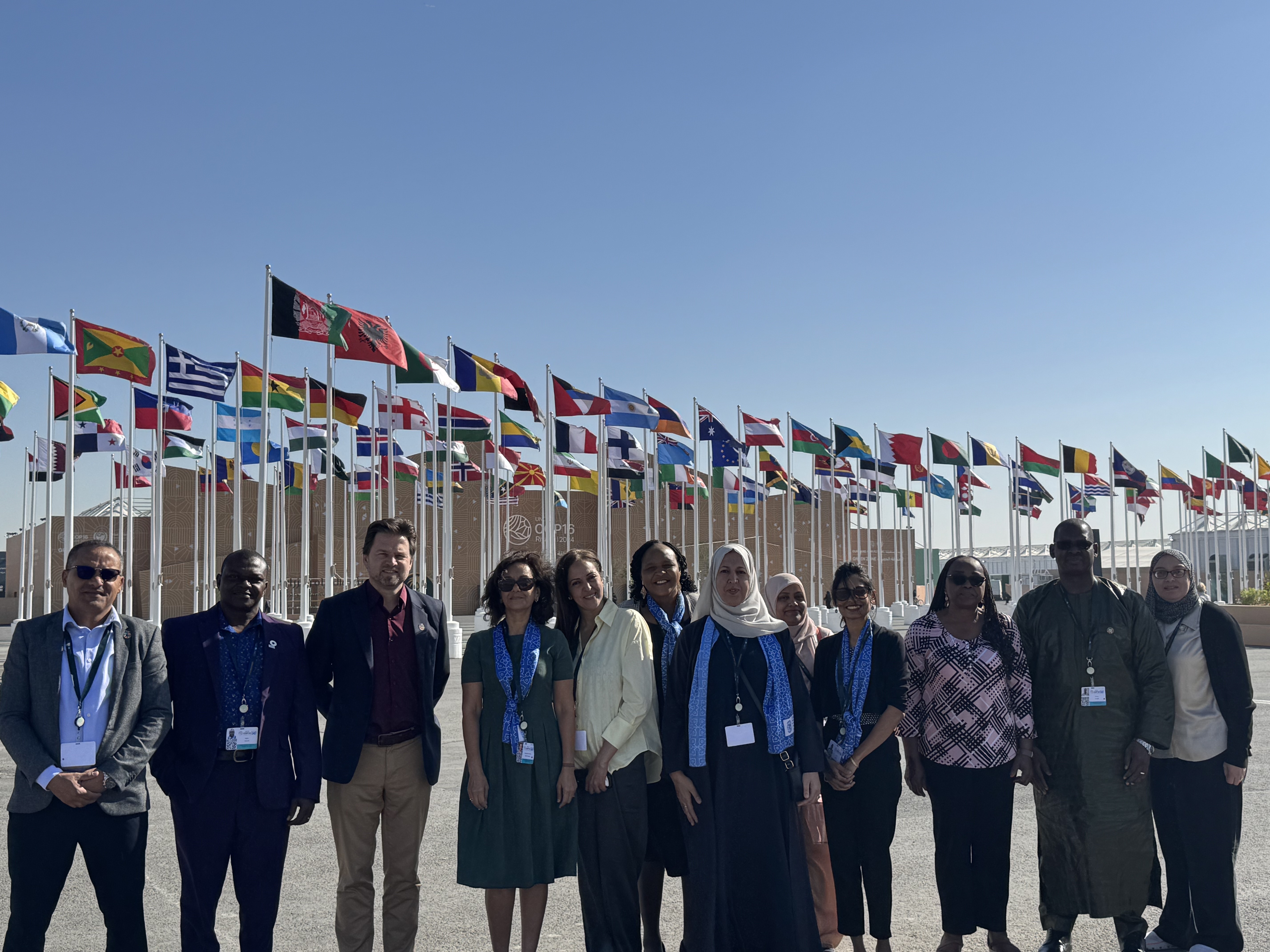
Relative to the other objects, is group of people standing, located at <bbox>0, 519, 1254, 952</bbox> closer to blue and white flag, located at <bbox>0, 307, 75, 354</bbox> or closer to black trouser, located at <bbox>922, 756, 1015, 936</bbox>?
black trouser, located at <bbox>922, 756, 1015, 936</bbox>

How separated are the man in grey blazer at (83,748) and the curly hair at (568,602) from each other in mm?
1704

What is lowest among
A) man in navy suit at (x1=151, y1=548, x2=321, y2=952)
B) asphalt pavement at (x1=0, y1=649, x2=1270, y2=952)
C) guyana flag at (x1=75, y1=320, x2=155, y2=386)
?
asphalt pavement at (x1=0, y1=649, x2=1270, y2=952)

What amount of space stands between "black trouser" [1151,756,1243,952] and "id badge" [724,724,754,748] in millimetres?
2022

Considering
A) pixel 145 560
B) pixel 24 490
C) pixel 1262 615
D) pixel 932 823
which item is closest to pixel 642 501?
pixel 145 560

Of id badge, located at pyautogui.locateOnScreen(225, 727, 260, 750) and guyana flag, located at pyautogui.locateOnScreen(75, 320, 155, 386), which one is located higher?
guyana flag, located at pyautogui.locateOnScreen(75, 320, 155, 386)

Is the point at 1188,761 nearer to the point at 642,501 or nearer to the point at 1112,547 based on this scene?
the point at 1112,547

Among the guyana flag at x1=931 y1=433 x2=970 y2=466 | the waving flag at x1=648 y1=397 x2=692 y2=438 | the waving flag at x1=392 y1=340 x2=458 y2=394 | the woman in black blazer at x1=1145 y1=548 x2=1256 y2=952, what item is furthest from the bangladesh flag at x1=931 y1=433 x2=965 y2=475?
the woman in black blazer at x1=1145 y1=548 x2=1256 y2=952

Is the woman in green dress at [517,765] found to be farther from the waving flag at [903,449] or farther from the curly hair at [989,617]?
the waving flag at [903,449]

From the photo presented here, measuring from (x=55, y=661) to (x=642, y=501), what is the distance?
49855mm

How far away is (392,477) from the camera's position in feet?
74.1

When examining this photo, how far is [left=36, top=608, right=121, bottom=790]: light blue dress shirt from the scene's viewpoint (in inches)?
160

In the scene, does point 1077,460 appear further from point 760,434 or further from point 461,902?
point 461,902

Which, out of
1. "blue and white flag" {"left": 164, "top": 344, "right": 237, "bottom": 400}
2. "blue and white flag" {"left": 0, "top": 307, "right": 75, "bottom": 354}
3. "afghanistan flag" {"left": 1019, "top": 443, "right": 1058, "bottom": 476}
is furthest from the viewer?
"afghanistan flag" {"left": 1019, "top": 443, "right": 1058, "bottom": 476}

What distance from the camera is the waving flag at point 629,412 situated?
21250 mm
